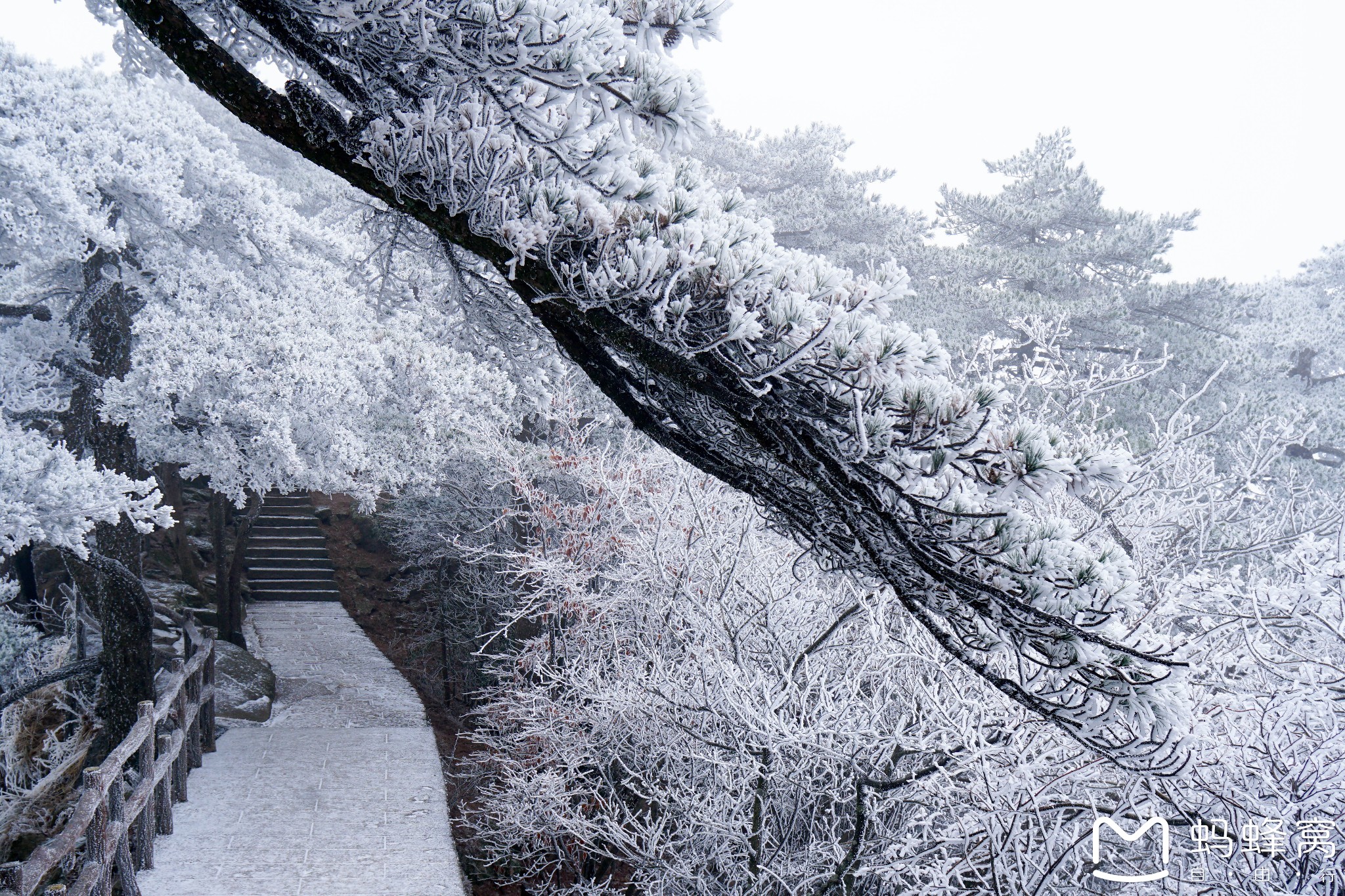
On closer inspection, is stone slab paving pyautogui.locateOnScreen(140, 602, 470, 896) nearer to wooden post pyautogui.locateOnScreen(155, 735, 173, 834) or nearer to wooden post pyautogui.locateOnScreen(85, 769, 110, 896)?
wooden post pyautogui.locateOnScreen(155, 735, 173, 834)

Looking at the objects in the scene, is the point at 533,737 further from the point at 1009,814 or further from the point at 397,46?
the point at 397,46

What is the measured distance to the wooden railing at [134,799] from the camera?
15.5 feet

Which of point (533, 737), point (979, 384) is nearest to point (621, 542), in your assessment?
point (533, 737)

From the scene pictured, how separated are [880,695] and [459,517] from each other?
709 cm

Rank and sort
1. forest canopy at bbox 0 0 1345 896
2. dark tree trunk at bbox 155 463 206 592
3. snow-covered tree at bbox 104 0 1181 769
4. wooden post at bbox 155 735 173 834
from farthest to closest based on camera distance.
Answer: dark tree trunk at bbox 155 463 206 592
wooden post at bbox 155 735 173 834
forest canopy at bbox 0 0 1345 896
snow-covered tree at bbox 104 0 1181 769

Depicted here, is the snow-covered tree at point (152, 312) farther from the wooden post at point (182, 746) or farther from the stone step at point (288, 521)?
the stone step at point (288, 521)

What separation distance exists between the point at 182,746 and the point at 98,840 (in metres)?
2.26

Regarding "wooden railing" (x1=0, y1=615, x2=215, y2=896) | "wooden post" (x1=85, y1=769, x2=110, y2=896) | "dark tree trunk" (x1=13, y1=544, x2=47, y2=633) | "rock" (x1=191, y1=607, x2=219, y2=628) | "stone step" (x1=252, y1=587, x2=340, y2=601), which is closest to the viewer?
"wooden railing" (x1=0, y1=615, x2=215, y2=896)

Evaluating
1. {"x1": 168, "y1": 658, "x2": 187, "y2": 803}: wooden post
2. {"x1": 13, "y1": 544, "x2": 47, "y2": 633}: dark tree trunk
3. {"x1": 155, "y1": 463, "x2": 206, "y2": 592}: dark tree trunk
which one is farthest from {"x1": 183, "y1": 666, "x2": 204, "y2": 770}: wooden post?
{"x1": 155, "y1": 463, "x2": 206, "y2": 592}: dark tree trunk

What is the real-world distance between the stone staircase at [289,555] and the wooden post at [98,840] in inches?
395

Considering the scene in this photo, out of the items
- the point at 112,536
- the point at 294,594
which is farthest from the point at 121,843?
the point at 294,594

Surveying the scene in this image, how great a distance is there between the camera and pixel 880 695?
5.34m

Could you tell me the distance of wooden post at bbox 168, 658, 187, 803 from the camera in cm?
718

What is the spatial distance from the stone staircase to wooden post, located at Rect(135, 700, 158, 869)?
8.96 m
